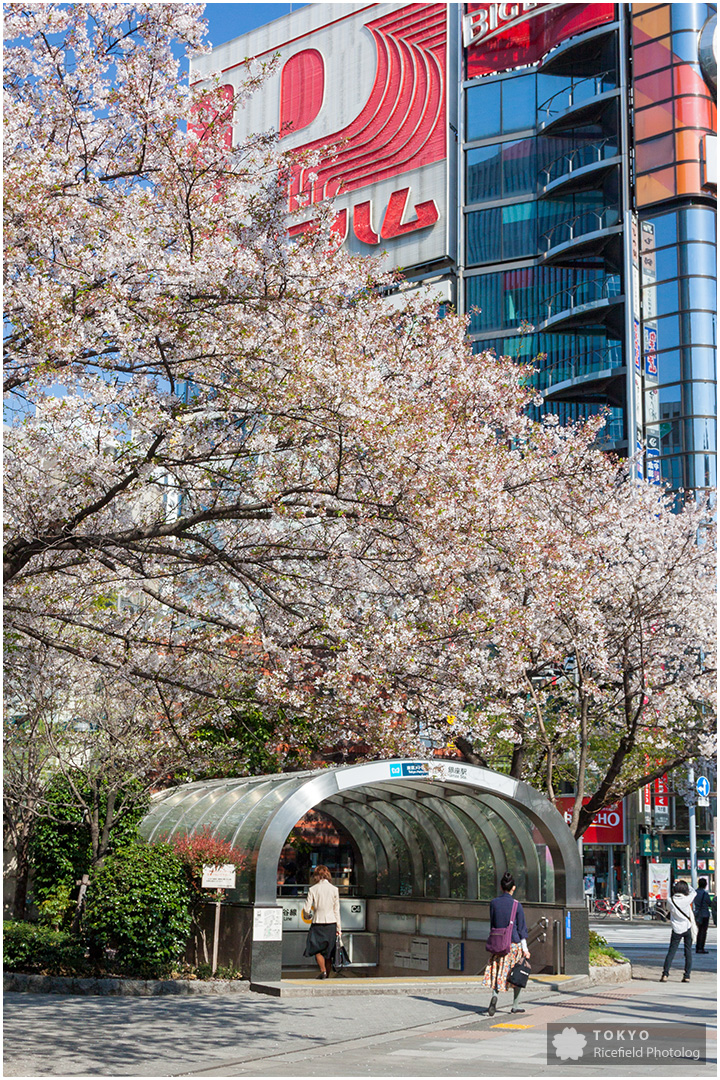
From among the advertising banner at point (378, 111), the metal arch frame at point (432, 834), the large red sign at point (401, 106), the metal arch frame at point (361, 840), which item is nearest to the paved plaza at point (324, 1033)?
the metal arch frame at point (432, 834)

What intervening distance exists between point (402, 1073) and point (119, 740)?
38.3 feet

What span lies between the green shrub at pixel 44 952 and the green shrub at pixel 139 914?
35cm

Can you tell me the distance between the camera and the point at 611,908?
40.9 m

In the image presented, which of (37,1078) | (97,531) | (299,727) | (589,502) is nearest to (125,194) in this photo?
(97,531)

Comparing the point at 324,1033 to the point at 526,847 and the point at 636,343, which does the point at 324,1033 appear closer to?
the point at 526,847

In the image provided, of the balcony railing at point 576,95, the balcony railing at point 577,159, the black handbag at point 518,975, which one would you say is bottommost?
the black handbag at point 518,975

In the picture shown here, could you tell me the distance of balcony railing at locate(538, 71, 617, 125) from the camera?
5444cm

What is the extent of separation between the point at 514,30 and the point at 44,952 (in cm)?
5696

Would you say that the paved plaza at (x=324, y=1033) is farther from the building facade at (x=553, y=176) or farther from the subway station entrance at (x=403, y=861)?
the building facade at (x=553, y=176)

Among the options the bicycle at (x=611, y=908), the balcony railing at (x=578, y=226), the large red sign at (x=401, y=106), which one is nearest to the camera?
the bicycle at (x=611, y=908)

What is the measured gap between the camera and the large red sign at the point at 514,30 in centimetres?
5609

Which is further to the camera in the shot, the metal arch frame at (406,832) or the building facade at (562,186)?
the building facade at (562,186)

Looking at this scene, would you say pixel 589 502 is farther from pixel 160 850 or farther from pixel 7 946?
pixel 7 946

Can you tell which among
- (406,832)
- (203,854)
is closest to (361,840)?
(406,832)
